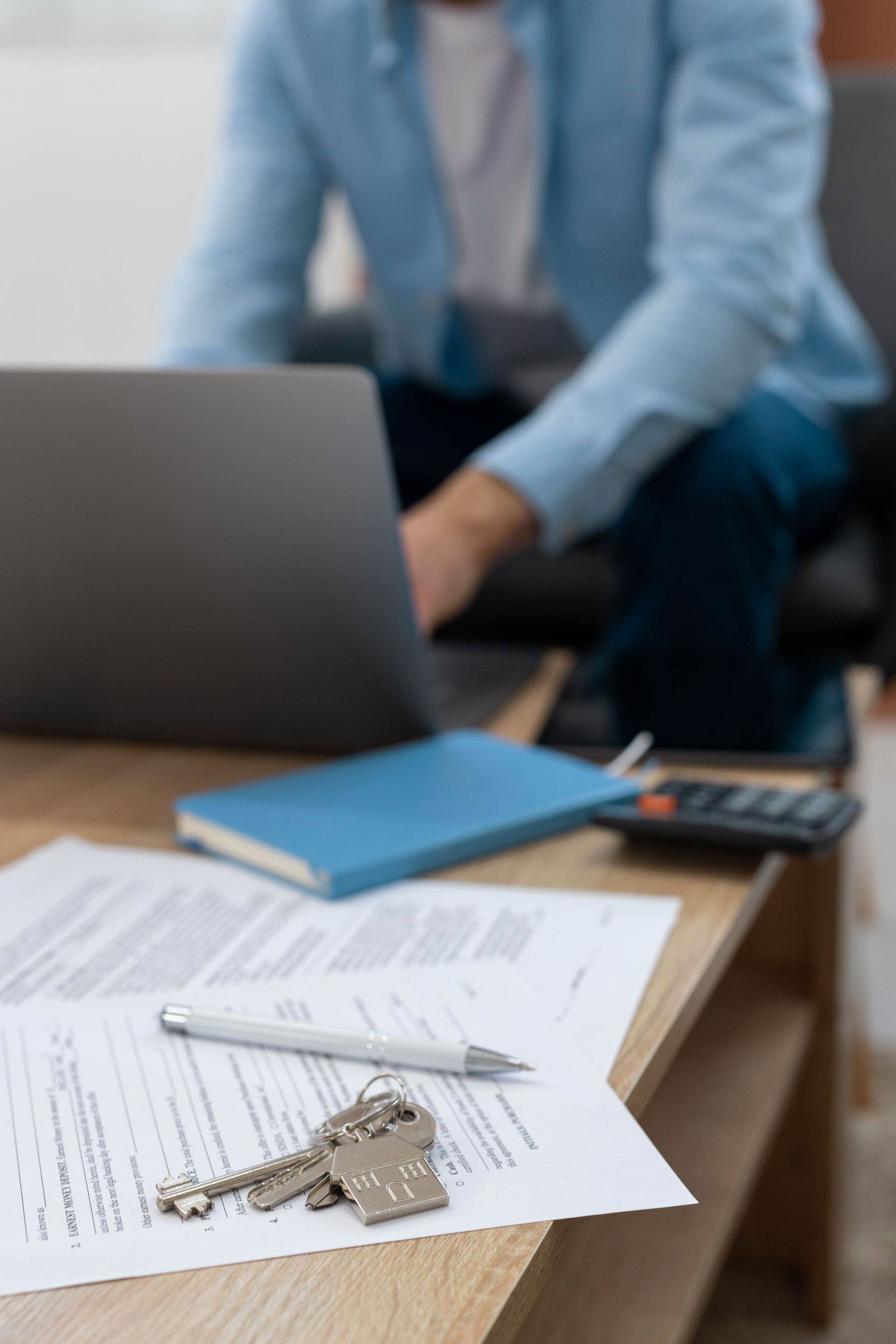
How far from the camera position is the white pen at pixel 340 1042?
41cm

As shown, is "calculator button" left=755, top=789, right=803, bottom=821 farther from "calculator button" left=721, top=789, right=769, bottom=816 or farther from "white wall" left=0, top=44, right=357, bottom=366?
"white wall" left=0, top=44, right=357, bottom=366

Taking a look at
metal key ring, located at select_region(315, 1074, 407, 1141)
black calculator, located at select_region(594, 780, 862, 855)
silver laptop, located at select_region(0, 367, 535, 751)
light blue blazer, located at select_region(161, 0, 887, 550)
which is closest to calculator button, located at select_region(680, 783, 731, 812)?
black calculator, located at select_region(594, 780, 862, 855)

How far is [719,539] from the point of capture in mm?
1196

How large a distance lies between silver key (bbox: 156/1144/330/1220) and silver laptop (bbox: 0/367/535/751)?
37 centimetres

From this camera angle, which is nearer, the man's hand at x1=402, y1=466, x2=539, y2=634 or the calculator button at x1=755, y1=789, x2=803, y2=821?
the calculator button at x1=755, y1=789, x2=803, y2=821

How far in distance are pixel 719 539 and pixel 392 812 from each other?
0.65m

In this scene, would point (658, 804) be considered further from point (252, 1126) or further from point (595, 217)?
point (595, 217)

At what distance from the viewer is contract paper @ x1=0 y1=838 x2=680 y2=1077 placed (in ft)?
1.56

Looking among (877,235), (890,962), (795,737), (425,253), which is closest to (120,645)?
(795,737)

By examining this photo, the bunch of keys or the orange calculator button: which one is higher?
the bunch of keys

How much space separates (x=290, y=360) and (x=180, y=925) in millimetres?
1142

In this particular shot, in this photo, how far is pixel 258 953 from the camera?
51 centimetres

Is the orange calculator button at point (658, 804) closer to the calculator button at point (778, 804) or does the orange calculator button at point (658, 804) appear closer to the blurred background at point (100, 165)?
the calculator button at point (778, 804)

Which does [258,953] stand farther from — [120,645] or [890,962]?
[890,962]
